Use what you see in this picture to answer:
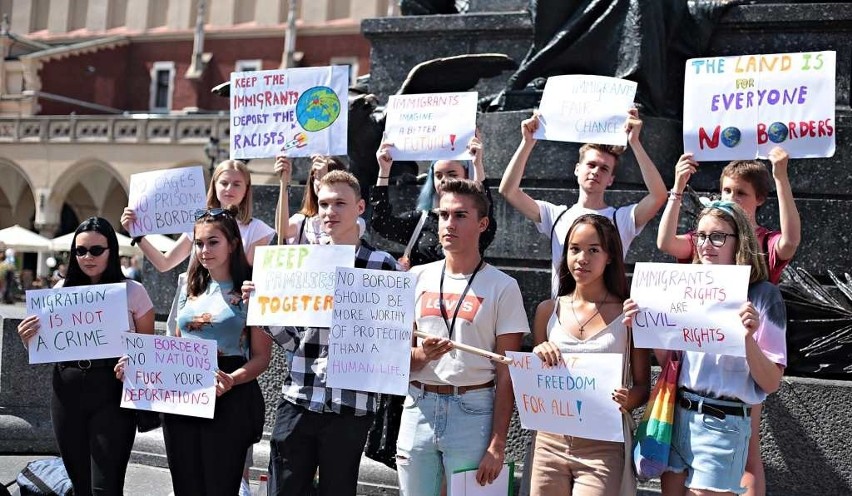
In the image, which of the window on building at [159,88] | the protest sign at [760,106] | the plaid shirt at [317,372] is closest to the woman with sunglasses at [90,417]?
the plaid shirt at [317,372]

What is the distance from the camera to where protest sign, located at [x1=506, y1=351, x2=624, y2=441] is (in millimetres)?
3342

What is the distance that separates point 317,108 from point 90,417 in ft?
5.53

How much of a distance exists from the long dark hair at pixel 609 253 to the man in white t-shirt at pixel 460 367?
0.24 metres

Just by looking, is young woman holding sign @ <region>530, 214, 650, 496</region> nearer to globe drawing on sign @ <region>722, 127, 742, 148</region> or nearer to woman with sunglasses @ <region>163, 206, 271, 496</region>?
globe drawing on sign @ <region>722, 127, 742, 148</region>

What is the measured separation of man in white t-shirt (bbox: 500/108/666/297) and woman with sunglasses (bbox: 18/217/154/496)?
164cm

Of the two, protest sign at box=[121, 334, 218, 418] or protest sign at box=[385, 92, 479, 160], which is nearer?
protest sign at box=[121, 334, 218, 418]

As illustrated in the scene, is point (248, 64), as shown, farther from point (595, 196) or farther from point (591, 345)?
point (591, 345)

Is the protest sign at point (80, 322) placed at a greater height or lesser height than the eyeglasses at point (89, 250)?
lesser

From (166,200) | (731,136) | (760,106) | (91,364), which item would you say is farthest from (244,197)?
(760,106)

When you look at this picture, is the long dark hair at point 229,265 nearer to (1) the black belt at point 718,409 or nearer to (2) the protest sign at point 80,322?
(2) the protest sign at point 80,322

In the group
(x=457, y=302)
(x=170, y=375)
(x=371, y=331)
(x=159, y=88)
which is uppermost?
(x=159, y=88)

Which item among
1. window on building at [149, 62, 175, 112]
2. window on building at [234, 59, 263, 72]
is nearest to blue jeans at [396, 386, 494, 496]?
window on building at [234, 59, 263, 72]

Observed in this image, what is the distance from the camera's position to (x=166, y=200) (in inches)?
193

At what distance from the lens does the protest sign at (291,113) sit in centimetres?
479
